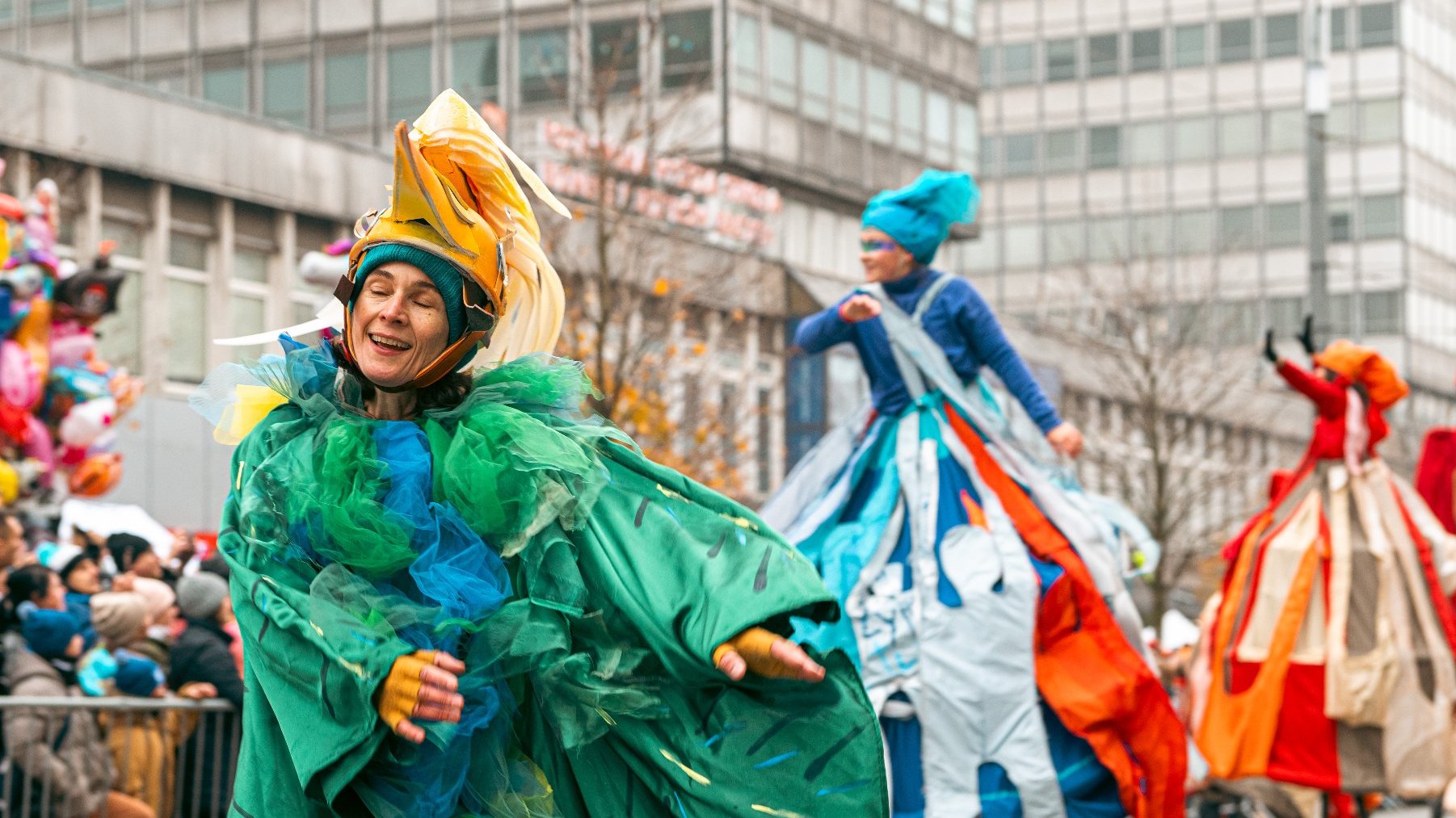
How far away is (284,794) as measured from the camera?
411 cm

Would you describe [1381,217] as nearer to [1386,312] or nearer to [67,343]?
[1386,312]

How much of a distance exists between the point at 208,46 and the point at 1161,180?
28.3 m

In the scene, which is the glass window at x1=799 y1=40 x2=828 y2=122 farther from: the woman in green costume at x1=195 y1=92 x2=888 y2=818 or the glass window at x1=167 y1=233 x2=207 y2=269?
the woman in green costume at x1=195 y1=92 x2=888 y2=818

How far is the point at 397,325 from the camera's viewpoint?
4.39 m

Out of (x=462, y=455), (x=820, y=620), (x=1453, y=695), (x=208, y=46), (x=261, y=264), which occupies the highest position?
(x=208, y=46)

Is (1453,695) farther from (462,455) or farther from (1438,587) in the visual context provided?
(462,455)

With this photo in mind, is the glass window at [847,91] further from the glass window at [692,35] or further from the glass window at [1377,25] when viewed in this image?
the glass window at [1377,25]

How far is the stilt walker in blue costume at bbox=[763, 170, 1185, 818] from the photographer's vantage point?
6.99 metres

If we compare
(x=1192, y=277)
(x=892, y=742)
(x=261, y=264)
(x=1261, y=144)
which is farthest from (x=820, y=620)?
(x=1261, y=144)

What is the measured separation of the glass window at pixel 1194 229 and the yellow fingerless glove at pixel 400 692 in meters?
53.2

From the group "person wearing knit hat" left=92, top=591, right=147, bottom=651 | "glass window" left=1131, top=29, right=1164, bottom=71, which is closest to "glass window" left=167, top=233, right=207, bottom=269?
"person wearing knit hat" left=92, top=591, right=147, bottom=651

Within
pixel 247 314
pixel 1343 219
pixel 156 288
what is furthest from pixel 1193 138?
pixel 156 288

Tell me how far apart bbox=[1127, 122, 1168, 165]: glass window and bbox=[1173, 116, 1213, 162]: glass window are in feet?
1.06

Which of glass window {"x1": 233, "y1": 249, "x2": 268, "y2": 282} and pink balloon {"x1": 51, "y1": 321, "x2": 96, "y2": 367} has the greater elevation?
glass window {"x1": 233, "y1": 249, "x2": 268, "y2": 282}
